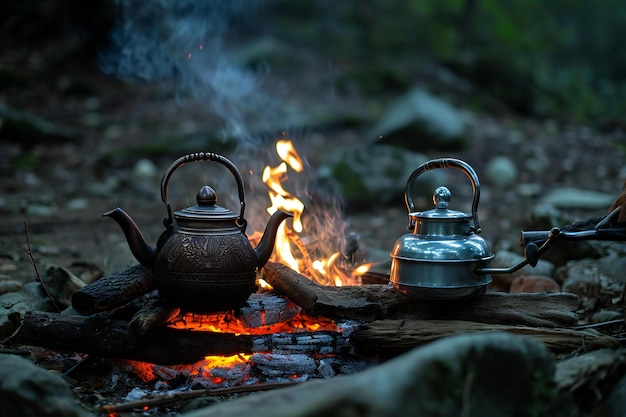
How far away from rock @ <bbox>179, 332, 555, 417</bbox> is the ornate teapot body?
2.94ft

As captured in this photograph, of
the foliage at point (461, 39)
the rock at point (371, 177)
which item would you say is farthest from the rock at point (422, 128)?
the foliage at point (461, 39)

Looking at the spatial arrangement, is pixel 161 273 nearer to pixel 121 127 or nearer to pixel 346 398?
pixel 346 398

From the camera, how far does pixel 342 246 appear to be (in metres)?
4.30

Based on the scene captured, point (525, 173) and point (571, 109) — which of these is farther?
point (571, 109)

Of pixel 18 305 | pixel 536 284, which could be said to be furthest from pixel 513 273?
pixel 18 305

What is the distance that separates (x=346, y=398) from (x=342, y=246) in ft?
8.97

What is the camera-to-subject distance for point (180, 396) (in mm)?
2590

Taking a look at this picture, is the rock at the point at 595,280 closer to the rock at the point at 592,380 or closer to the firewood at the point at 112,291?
the rock at the point at 592,380

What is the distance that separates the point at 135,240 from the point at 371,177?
16.1 feet

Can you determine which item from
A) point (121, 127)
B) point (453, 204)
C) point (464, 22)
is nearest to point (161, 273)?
point (453, 204)

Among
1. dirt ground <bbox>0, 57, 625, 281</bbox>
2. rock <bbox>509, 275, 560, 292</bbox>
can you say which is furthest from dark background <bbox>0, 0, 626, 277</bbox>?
rock <bbox>509, 275, 560, 292</bbox>

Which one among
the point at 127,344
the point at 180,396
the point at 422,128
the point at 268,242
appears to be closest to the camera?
the point at 180,396

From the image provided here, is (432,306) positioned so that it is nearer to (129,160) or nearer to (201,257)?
(201,257)

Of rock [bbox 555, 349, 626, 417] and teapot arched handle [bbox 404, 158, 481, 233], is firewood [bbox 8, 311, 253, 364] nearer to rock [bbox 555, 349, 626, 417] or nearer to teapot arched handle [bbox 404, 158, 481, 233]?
teapot arched handle [bbox 404, 158, 481, 233]
